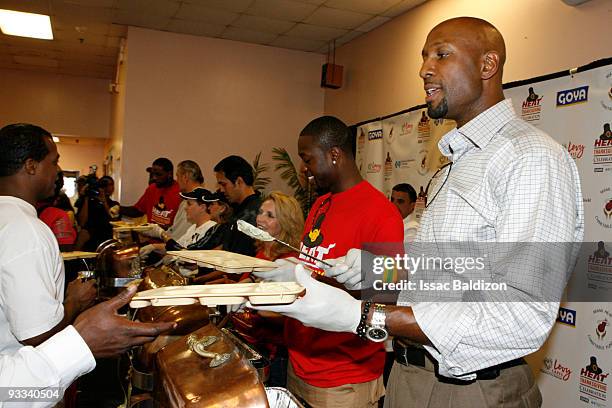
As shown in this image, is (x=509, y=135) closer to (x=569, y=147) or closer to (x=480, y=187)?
(x=480, y=187)

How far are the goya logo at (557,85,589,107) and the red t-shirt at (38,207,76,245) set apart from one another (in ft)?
12.6

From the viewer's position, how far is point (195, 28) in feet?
21.0

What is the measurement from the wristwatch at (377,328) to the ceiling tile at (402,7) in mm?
4661

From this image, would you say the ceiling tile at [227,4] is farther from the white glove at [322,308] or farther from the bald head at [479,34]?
the white glove at [322,308]

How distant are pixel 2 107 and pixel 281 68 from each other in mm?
6145

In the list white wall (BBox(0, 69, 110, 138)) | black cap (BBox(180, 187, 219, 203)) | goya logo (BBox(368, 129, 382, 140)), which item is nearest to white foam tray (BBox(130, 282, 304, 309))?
black cap (BBox(180, 187, 219, 203))

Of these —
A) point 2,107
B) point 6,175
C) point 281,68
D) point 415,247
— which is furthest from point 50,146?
point 2,107

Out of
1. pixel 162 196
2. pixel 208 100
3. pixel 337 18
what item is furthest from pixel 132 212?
pixel 337 18

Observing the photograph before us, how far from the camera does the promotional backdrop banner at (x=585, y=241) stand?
2.84m

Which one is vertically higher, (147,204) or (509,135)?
(509,135)

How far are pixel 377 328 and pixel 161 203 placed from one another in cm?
501

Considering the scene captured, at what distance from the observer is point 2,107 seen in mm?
9695

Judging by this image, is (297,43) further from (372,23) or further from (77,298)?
(77,298)

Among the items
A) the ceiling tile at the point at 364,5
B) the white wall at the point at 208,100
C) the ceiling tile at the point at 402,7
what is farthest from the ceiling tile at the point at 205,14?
the ceiling tile at the point at 402,7
